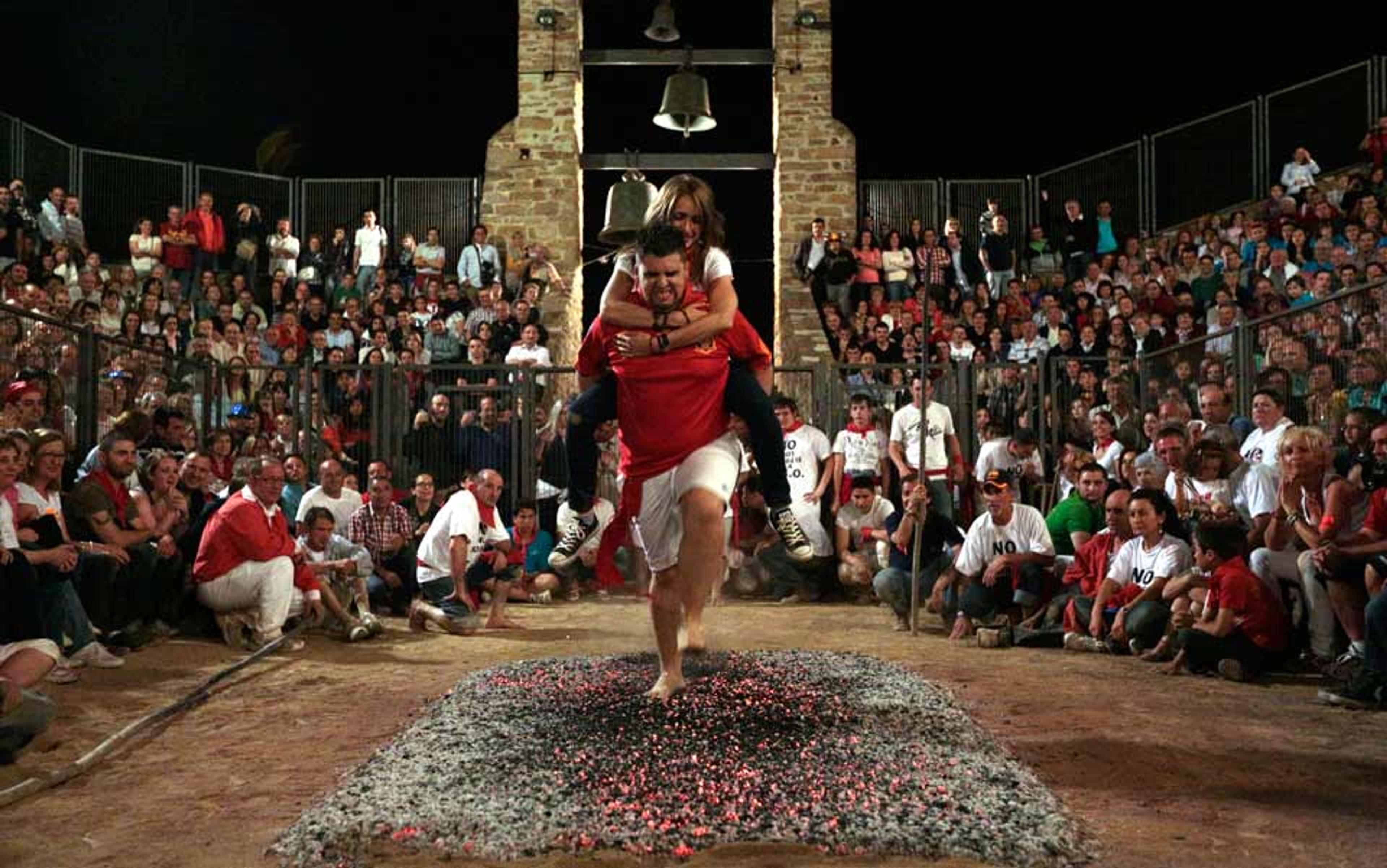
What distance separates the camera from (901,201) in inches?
800

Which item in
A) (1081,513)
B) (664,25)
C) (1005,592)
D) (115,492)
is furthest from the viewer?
(664,25)

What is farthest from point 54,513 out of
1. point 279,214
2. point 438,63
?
point 438,63

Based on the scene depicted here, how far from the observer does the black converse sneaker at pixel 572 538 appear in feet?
19.7

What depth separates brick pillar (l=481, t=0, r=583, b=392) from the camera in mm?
18359

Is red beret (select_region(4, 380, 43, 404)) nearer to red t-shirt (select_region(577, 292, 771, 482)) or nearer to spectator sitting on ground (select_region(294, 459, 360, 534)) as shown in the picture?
spectator sitting on ground (select_region(294, 459, 360, 534))

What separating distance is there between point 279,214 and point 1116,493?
1645cm

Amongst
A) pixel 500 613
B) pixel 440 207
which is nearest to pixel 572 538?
pixel 500 613

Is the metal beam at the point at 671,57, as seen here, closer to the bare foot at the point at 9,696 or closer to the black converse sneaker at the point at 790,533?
the black converse sneaker at the point at 790,533

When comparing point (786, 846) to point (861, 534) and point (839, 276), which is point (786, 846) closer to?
point (861, 534)

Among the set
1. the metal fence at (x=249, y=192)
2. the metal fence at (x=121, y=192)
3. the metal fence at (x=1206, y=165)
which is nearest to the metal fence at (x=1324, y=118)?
the metal fence at (x=1206, y=165)

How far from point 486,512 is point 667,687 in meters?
5.25

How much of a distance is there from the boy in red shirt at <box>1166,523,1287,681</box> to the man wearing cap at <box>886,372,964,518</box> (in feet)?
13.7

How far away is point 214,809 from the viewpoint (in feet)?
13.7

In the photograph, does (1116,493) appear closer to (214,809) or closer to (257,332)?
(214,809)
